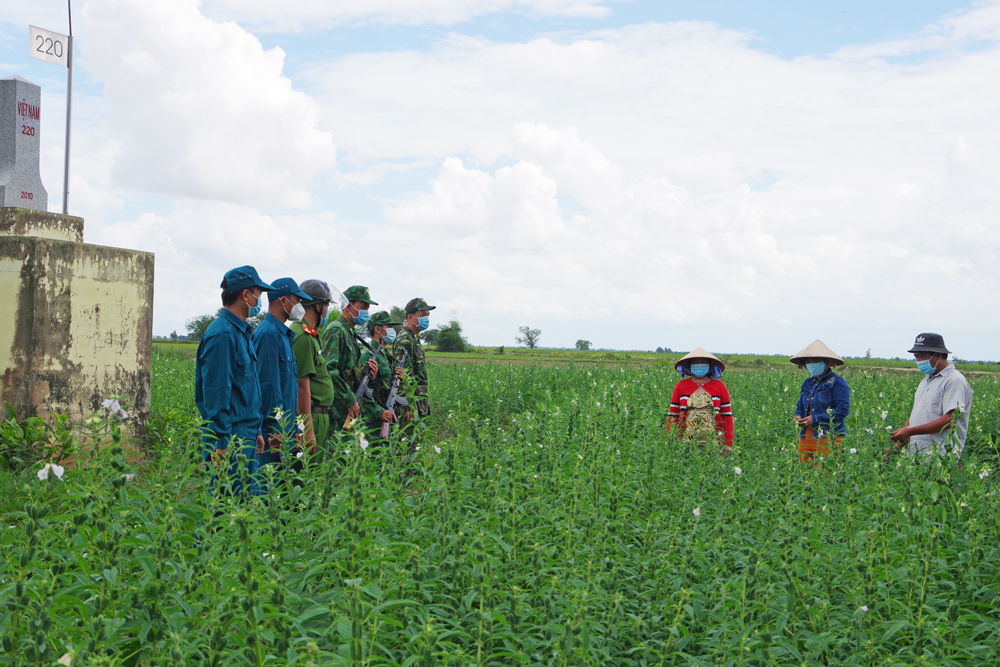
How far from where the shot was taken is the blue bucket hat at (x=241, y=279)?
5582 mm

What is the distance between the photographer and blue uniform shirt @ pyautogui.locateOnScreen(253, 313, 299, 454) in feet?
19.6

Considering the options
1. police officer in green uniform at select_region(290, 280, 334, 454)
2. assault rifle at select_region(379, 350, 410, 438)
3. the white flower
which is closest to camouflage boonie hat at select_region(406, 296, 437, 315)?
assault rifle at select_region(379, 350, 410, 438)

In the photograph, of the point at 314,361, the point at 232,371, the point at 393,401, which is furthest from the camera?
the point at 393,401

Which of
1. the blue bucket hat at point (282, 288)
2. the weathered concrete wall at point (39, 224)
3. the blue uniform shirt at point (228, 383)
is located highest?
the weathered concrete wall at point (39, 224)

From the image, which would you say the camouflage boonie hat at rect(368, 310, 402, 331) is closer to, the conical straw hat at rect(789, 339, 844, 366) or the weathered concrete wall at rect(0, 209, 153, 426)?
the weathered concrete wall at rect(0, 209, 153, 426)

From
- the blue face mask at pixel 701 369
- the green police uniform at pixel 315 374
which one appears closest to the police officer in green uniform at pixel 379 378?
the green police uniform at pixel 315 374

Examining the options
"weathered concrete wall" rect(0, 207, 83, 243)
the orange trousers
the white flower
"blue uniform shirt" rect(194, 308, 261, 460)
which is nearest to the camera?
the white flower

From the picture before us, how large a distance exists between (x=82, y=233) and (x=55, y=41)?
4.34 meters

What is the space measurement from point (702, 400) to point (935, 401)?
2.36 metres

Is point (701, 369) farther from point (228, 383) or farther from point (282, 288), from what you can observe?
point (228, 383)

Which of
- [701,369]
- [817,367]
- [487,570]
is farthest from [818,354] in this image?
[487,570]

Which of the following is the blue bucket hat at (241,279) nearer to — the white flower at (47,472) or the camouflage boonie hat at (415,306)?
the white flower at (47,472)

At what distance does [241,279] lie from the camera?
18.4ft

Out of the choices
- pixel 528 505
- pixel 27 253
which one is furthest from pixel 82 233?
pixel 528 505
